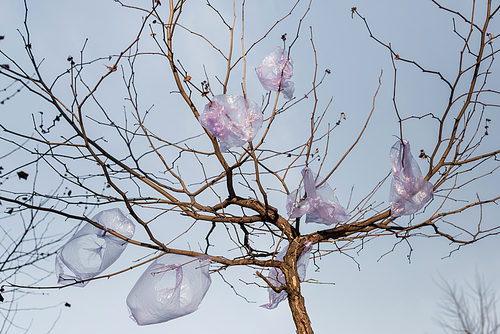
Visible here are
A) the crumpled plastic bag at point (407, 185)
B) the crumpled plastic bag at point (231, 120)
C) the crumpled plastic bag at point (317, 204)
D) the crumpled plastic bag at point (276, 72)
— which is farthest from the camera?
the crumpled plastic bag at point (276, 72)

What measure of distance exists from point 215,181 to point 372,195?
1.27 m

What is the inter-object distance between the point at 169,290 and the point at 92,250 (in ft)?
2.13

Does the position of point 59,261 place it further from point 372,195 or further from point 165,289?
point 372,195

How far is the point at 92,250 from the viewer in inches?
95.3

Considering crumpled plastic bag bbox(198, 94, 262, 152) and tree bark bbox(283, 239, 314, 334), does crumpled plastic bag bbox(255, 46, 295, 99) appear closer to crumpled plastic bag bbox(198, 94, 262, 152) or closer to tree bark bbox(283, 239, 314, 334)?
crumpled plastic bag bbox(198, 94, 262, 152)

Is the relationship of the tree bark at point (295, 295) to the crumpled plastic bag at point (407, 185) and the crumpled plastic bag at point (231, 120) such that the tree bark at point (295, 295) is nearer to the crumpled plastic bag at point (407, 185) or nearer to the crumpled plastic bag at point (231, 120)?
the crumpled plastic bag at point (407, 185)

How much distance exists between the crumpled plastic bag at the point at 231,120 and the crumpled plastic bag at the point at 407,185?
1044 mm

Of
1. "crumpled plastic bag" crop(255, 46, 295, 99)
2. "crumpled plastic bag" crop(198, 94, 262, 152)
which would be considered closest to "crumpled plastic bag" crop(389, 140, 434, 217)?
"crumpled plastic bag" crop(255, 46, 295, 99)

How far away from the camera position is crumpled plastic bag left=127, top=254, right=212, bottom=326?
2.23 metres

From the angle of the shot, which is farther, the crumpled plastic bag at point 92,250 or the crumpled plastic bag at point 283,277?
the crumpled plastic bag at point 283,277

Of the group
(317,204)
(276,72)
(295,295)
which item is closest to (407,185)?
(317,204)

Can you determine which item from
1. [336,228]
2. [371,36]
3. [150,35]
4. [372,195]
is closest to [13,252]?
[150,35]

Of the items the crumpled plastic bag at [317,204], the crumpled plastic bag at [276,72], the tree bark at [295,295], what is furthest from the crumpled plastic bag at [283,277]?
the crumpled plastic bag at [276,72]

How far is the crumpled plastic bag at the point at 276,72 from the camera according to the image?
2617 millimetres
